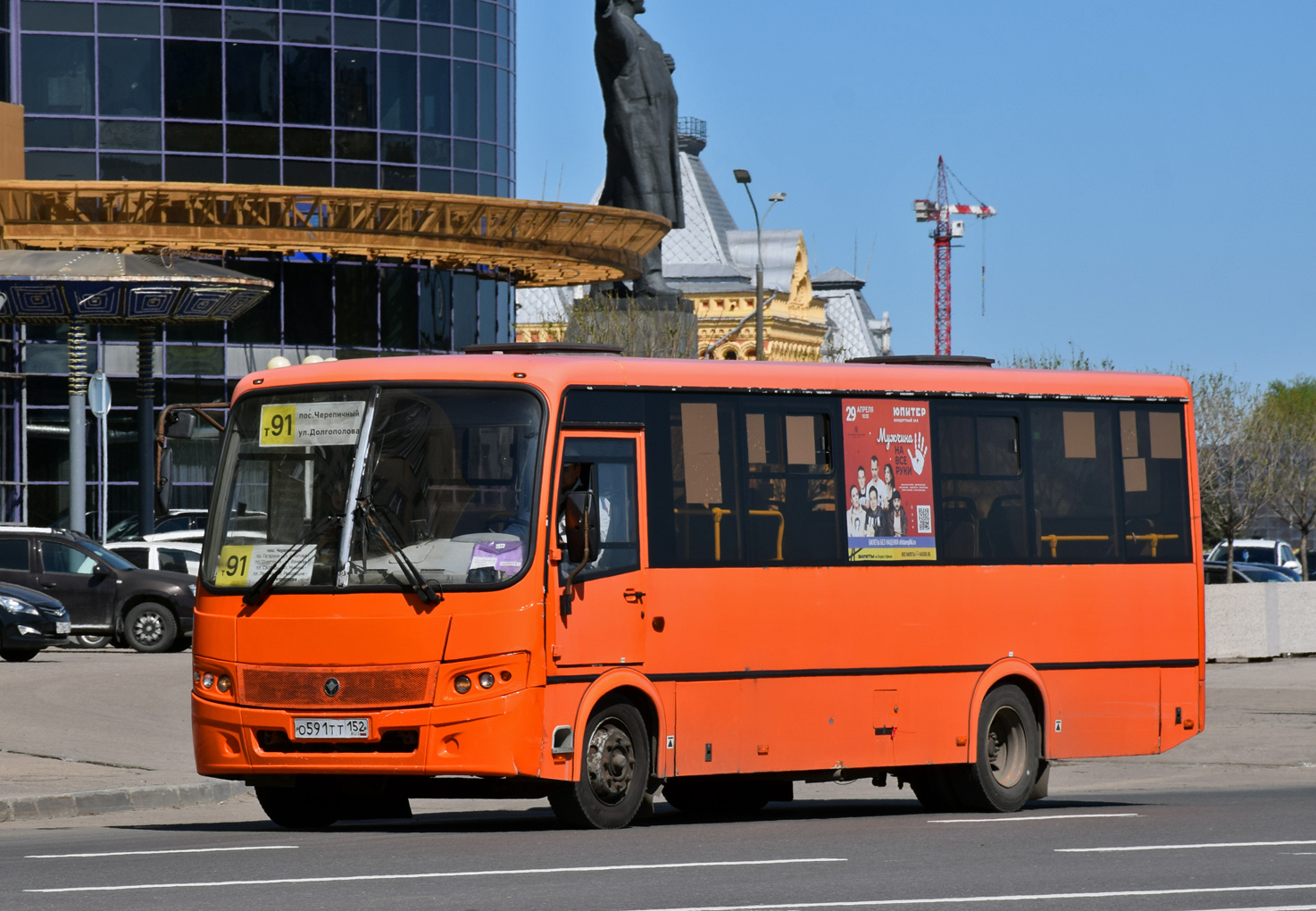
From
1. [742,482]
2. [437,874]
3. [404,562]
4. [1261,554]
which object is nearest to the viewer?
[437,874]

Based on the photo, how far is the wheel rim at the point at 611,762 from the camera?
38.2 feet

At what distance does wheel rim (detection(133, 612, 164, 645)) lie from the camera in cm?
2889

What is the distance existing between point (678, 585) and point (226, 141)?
135ft

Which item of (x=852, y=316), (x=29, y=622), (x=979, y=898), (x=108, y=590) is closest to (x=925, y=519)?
(x=979, y=898)

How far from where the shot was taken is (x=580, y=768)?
37.8ft

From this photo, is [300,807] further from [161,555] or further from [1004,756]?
[161,555]

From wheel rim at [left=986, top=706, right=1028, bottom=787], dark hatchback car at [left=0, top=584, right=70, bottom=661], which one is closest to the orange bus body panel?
wheel rim at [left=986, top=706, right=1028, bottom=787]

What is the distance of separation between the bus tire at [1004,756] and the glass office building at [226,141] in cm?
3746

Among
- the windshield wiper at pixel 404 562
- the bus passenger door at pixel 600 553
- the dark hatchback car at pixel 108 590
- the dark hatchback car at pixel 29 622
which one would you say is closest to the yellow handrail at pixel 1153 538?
the bus passenger door at pixel 600 553

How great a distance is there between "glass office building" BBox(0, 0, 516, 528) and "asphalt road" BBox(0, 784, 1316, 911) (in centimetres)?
3699

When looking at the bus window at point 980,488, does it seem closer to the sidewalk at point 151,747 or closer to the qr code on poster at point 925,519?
the qr code on poster at point 925,519

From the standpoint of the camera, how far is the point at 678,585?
1219cm

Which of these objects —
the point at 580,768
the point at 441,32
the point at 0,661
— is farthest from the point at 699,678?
the point at 441,32

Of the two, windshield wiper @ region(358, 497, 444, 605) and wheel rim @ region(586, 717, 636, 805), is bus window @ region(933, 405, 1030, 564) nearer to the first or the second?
wheel rim @ region(586, 717, 636, 805)
